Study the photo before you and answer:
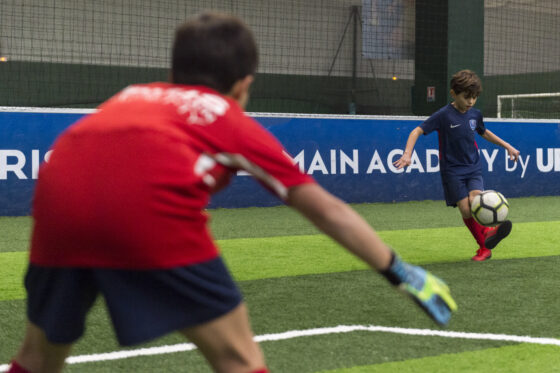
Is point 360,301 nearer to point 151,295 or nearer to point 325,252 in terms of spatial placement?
point 325,252

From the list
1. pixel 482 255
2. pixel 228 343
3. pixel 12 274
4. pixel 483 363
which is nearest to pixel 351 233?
pixel 228 343

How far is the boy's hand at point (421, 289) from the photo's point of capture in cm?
207

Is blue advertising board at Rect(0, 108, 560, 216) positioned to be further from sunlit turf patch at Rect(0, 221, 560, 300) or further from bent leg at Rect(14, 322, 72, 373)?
bent leg at Rect(14, 322, 72, 373)

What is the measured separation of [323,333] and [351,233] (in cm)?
249

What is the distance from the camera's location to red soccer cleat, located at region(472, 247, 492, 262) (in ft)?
23.7

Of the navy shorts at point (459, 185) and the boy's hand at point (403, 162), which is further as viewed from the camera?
the navy shorts at point (459, 185)

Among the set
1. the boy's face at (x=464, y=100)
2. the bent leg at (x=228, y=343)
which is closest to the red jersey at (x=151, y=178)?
the bent leg at (x=228, y=343)

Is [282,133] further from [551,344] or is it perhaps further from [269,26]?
[551,344]

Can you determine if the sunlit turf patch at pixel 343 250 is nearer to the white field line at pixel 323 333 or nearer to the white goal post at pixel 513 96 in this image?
the white field line at pixel 323 333

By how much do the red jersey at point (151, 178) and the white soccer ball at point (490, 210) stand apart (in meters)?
5.29

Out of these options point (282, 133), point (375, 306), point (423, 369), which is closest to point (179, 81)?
point (423, 369)

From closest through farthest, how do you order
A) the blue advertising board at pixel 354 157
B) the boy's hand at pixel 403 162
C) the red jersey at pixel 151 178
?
the red jersey at pixel 151 178 < the boy's hand at pixel 403 162 < the blue advertising board at pixel 354 157

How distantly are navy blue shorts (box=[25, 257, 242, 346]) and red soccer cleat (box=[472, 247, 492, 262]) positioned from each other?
5.44 metres

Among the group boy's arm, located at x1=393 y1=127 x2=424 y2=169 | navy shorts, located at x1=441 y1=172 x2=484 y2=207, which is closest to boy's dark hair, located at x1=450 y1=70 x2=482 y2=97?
boy's arm, located at x1=393 y1=127 x2=424 y2=169
